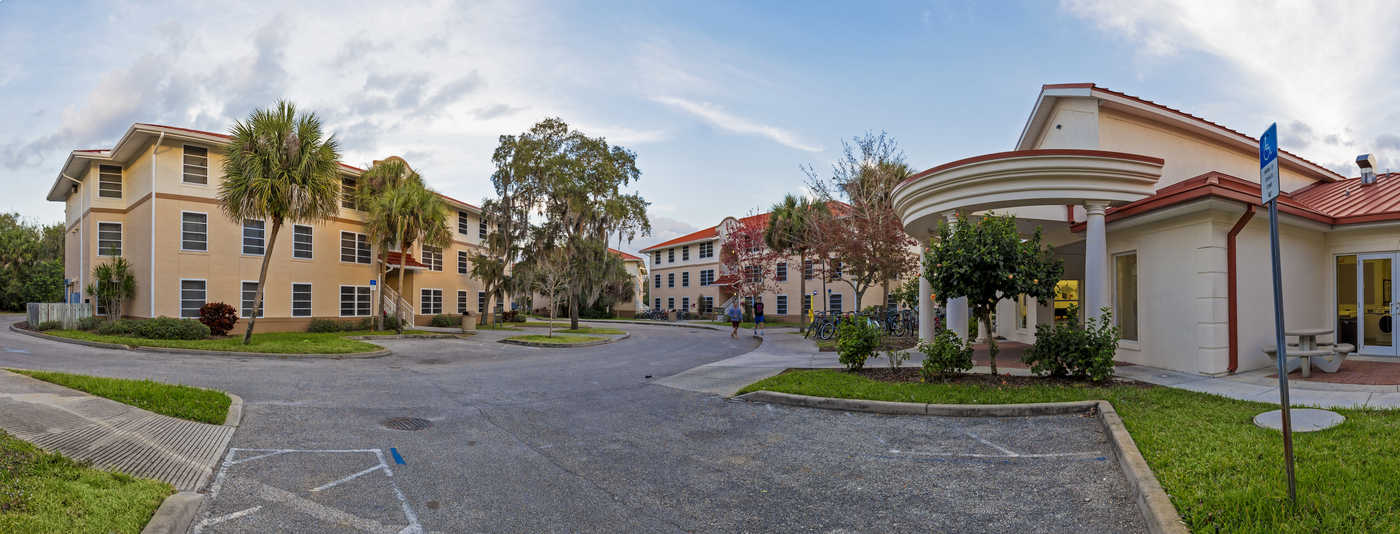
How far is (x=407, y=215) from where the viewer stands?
2688 centimetres

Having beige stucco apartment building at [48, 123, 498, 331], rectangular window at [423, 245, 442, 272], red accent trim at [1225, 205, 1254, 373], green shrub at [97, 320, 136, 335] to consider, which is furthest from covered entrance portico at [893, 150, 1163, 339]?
rectangular window at [423, 245, 442, 272]

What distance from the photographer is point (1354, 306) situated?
488 inches

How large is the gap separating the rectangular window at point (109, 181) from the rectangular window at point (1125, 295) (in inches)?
1377

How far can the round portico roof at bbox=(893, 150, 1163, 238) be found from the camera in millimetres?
10663

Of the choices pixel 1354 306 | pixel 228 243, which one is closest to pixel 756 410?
pixel 1354 306

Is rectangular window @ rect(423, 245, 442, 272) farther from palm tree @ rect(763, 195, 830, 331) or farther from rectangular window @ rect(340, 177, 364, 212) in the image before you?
palm tree @ rect(763, 195, 830, 331)

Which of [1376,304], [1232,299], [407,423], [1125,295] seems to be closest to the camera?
[407,423]

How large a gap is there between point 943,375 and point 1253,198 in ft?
18.9

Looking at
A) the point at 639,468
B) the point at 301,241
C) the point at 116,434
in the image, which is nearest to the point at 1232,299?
the point at 639,468

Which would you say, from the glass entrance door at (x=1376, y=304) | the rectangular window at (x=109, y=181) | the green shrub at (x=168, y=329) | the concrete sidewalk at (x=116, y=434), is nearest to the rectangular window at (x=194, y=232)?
the green shrub at (x=168, y=329)

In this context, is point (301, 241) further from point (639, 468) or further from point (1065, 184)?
point (1065, 184)

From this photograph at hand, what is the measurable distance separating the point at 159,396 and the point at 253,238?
20.6m

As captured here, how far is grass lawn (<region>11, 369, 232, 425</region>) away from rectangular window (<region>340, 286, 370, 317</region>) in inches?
775

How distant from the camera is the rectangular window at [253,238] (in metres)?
25.6
